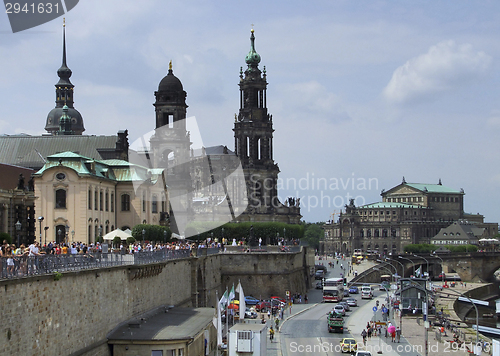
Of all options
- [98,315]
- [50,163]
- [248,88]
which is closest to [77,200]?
[50,163]

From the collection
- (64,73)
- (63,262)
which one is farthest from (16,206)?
(64,73)

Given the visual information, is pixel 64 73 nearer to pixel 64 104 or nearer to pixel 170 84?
pixel 64 104

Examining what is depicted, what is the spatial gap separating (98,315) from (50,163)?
29.9 metres

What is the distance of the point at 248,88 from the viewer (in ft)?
414

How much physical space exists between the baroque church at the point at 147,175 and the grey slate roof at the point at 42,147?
0.11 m

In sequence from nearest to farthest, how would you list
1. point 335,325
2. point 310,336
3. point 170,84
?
point 310,336 < point 335,325 < point 170,84

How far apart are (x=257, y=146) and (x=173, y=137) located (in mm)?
32717

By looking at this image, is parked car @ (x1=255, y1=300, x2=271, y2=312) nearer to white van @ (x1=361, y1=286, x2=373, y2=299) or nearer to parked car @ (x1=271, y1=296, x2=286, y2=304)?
parked car @ (x1=271, y1=296, x2=286, y2=304)

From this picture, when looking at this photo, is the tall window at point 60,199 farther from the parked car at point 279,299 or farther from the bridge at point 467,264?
the bridge at point 467,264

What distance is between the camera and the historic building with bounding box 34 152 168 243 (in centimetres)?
6019

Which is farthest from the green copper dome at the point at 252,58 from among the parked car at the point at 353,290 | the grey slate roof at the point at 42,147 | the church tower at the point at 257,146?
the grey slate roof at the point at 42,147

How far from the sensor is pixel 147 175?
7512cm

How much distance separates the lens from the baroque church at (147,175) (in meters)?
60.7

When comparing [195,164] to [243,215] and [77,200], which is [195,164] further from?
[77,200]
